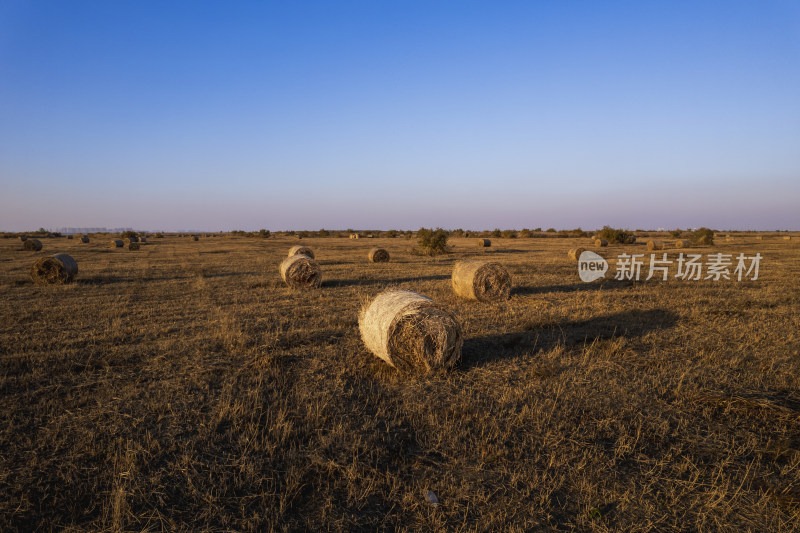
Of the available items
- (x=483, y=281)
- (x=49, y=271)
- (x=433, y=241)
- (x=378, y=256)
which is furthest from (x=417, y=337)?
(x=433, y=241)

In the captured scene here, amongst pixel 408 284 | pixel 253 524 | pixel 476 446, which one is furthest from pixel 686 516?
pixel 408 284

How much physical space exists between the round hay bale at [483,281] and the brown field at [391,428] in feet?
8.52

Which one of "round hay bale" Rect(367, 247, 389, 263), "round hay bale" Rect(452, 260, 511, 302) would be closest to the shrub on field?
"round hay bale" Rect(367, 247, 389, 263)

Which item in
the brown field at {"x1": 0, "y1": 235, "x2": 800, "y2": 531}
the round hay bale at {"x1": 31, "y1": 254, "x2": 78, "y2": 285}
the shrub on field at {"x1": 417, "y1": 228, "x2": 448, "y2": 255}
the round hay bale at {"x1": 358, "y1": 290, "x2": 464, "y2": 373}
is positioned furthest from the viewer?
the shrub on field at {"x1": 417, "y1": 228, "x2": 448, "y2": 255}

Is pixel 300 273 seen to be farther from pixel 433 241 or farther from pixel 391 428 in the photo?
pixel 433 241

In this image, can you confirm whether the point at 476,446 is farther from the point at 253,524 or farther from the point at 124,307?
the point at 124,307

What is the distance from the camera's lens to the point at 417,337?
657 centimetres

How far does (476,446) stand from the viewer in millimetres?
4312

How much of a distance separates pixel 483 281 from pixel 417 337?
6.17 metres

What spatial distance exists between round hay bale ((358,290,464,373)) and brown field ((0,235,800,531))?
0.27 meters

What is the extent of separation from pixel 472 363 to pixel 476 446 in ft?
8.83

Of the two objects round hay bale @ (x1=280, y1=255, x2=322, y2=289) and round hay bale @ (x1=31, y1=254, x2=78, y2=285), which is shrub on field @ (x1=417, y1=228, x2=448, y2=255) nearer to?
round hay bale @ (x1=280, y1=255, x2=322, y2=289)

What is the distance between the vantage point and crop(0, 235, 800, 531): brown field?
3.40 m

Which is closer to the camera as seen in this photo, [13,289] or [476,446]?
[476,446]
